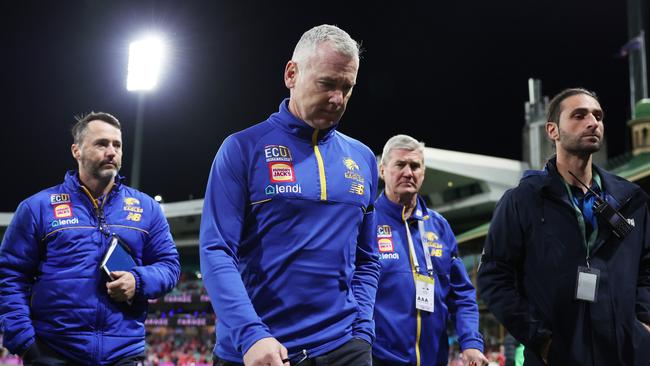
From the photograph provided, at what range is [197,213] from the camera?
4091cm

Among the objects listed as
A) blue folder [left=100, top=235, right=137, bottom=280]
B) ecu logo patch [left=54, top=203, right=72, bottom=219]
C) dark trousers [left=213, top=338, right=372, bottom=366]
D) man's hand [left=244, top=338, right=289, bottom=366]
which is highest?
ecu logo patch [left=54, top=203, right=72, bottom=219]

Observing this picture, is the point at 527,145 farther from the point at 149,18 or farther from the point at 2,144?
the point at 149,18

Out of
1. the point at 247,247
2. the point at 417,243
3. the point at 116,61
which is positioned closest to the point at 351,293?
the point at 247,247

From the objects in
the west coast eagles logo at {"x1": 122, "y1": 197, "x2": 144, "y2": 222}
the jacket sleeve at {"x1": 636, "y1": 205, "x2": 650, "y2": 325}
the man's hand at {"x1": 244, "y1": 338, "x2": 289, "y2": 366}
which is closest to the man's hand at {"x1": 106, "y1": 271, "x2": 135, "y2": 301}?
the west coast eagles logo at {"x1": 122, "y1": 197, "x2": 144, "y2": 222}

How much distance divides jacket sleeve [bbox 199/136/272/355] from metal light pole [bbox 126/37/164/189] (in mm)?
8529

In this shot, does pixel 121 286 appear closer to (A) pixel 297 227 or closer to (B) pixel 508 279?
(A) pixel 297 227

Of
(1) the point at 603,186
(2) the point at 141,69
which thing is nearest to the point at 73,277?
(1) the point at 603,186

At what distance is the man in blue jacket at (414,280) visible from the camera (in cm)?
400

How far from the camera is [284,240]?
2.21 metres

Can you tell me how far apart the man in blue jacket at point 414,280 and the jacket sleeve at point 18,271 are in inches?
81.9

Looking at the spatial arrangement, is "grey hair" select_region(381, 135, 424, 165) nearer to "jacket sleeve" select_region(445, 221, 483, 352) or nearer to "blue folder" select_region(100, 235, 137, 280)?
"jacket sleeve" select_region(445, 221, 483, 352)

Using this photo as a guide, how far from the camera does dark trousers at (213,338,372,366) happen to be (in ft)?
7.02

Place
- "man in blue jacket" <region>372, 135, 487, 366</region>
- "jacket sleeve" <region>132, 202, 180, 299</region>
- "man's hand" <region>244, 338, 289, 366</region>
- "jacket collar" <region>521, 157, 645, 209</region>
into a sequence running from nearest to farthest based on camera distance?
"man's hand" <region>244, 338, 289, 366</region> < "jacket collar" <region>521, 157, 645, 209</region> < "jacket sleeve" <region>132, 202, 180, 299</region> < "man in blue jacket" <region>372, 135, 487, 366</region>

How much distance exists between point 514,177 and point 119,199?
110ft
